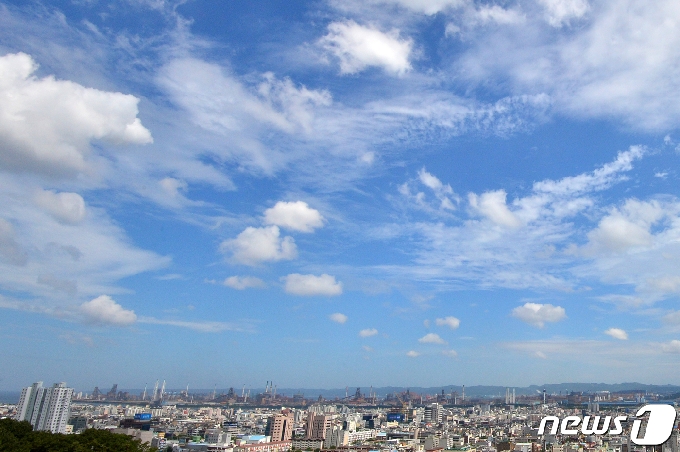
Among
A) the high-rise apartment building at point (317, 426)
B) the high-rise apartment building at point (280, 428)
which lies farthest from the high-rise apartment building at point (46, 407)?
the high-rise apartment building at point (317, 426)

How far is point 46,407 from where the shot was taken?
5181 cm

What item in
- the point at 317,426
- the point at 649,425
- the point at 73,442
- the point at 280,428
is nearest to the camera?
the point at 649,425

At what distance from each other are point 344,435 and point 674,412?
4600 cm

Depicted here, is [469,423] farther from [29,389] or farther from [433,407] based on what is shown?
[29,389]

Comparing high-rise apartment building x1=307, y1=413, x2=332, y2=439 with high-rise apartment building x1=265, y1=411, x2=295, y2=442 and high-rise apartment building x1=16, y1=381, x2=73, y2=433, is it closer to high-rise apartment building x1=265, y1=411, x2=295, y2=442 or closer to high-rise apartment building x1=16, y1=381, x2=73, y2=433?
high-rise apartment building x1=265, y1=411, x2=295, y2=442

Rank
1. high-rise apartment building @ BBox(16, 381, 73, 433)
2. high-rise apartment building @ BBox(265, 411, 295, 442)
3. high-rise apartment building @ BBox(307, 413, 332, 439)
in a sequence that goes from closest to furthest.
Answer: high-rise apartment building @ BBox(16, 381, 73, 433)
high-rise apartment building @ BBox(265, 411, 295, 442)
high-rise apartment building @ BBox(307, 413, 332, 439)

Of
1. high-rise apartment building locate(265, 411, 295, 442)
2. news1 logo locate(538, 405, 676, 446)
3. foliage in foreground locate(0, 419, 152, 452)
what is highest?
news1 logo locate(538, 405, 676, 446)

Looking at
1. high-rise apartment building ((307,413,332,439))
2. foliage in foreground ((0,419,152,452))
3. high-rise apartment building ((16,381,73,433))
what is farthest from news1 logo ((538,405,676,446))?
high-rise apartment building ((16,381,73,433))

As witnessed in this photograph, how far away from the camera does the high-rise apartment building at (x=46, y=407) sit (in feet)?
168

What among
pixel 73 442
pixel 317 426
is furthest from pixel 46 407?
pixel 73 442

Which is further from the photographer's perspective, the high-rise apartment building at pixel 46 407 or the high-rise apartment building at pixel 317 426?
the high-rise apartment building at pixel 317 426

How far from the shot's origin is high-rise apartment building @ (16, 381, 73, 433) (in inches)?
2019

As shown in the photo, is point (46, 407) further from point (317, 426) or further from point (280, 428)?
point (317, 426)

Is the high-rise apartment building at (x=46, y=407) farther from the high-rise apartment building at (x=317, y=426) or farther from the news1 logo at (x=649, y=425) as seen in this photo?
the news1 logo at (x=649, y=425)
